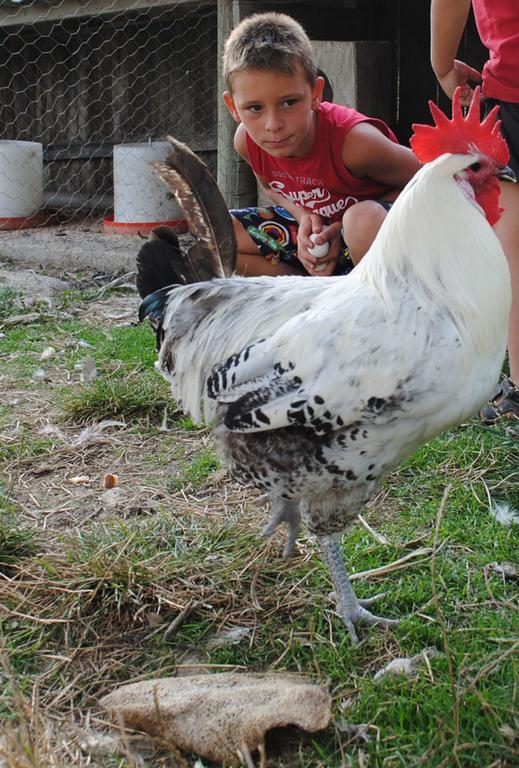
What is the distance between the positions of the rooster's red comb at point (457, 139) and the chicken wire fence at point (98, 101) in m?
4.66

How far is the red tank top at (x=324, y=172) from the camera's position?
10.6ft

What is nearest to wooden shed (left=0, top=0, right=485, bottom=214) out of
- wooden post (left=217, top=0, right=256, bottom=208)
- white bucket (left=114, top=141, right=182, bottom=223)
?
wooden post (left=217, top=0, right=256, bottom=208)

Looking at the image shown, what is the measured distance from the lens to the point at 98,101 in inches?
316

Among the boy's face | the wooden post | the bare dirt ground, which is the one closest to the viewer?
the boy's face

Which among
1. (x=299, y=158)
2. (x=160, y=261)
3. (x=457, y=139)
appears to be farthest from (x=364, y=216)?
(x=457, y=139)

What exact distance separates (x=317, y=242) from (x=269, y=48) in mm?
792

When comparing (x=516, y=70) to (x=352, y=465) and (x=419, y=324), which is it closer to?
(x=419, y=324)

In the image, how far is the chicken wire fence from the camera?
6.61m

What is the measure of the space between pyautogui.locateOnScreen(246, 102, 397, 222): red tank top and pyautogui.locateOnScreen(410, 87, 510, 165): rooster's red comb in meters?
1.19

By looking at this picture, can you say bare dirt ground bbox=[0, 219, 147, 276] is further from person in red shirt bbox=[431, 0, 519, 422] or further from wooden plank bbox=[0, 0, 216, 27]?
person in red shirt bbox=[431, 0, 519, 422]

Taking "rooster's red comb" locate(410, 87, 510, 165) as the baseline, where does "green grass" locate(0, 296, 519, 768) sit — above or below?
below

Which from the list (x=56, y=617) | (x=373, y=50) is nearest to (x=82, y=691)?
(x=56, y=617)

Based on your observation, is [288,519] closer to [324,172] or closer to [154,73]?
[324,172]

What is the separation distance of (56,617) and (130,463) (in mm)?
1054
